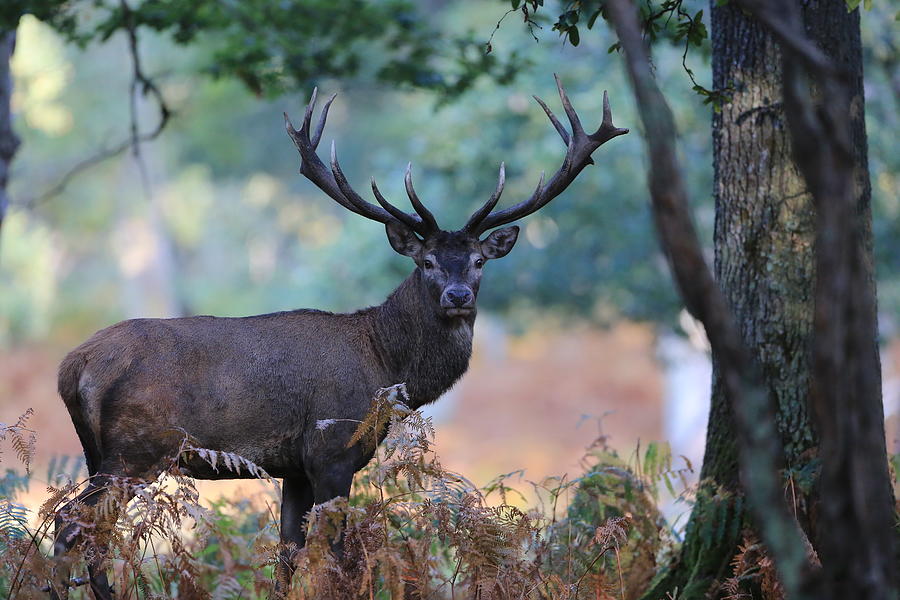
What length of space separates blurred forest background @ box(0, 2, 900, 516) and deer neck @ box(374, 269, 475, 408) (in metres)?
2.72

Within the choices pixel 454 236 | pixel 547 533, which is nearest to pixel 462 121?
→ pixel 454 236

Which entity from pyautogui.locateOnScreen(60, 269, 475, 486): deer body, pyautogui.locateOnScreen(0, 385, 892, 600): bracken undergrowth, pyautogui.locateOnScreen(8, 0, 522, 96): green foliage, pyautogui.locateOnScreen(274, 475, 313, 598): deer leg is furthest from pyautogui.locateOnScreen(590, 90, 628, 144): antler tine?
pyautogui.locateOnScreen(274, 475, 313, 598): deer leg

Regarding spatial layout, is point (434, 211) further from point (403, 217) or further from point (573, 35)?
point (573, 35)

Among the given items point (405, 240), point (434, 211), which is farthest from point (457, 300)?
point (434, 211)

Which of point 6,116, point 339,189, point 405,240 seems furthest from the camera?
point 6,116

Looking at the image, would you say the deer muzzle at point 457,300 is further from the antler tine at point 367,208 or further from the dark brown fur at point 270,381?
the antler tine at point 367,208

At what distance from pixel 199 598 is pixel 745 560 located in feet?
8.78

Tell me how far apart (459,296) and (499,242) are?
2.83 ft

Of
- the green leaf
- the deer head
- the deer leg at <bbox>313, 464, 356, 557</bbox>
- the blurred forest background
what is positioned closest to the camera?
the green leaf

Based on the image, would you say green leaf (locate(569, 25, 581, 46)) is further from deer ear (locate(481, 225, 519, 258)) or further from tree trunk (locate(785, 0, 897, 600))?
tree trunk (locate(785, 0, 897, 600))

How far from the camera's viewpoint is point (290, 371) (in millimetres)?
6195

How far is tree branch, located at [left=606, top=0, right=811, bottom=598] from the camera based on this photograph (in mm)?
3076

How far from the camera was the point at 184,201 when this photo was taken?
3856 cm

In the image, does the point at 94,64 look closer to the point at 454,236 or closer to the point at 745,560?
the point at 454,236
